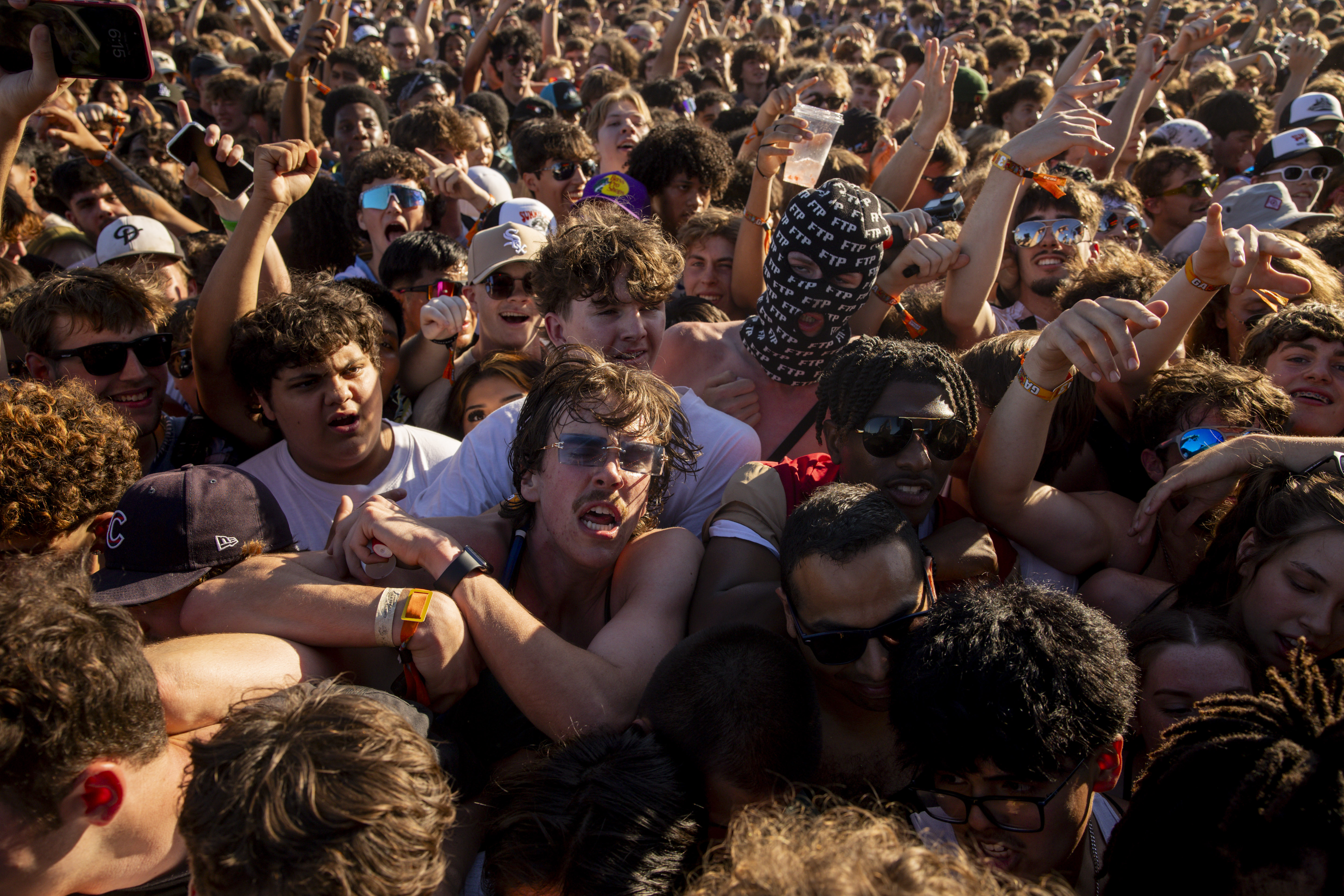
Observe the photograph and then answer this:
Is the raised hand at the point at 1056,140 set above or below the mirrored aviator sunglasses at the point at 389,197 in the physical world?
above

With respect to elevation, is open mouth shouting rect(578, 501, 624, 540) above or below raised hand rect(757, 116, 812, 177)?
below

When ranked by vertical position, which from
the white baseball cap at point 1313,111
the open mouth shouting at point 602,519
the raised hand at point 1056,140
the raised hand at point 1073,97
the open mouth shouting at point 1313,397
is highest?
the white baseball cap at point 1313,111

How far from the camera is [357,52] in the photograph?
334 inches

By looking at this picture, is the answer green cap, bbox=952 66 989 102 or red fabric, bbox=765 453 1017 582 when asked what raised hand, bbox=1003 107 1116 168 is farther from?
green cap, bbox=952 66 989 102

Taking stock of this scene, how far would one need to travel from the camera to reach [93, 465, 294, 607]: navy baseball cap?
2.18 meters

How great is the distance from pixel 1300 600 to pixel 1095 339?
875mm

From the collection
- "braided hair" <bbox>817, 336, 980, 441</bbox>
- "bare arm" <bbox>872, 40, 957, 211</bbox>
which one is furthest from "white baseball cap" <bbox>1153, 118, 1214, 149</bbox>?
"braided hair" <bbox>817, 336, 980, 441</bbox>

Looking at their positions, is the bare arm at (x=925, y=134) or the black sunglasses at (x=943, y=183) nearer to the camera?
the bare arm at (x=925, y=134)

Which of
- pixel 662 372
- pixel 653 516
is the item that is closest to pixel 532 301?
pixel 662 372

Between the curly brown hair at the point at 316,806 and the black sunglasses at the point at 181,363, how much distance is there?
2.34 metres

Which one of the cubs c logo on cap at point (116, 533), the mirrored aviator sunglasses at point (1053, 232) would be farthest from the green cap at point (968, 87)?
the cubs c logo on cap at point (116, 533)

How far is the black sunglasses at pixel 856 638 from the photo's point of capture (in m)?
2.07

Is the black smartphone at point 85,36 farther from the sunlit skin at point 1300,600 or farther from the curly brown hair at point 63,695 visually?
the sunlit skin at point 1300,600

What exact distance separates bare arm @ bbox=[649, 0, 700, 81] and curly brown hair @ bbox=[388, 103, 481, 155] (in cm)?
343
